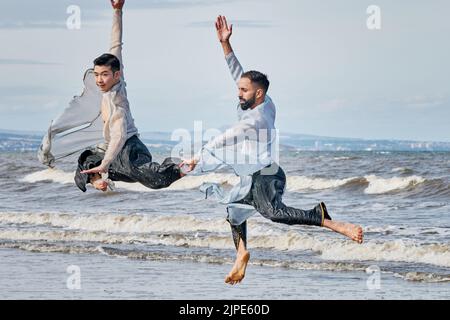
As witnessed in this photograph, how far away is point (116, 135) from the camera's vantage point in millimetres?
8281

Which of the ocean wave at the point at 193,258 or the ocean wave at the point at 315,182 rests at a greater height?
the ocean wave at the point at 315,182

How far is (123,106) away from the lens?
328 inches

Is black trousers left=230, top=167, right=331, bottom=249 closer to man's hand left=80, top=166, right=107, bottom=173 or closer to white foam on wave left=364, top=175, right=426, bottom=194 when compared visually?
man's hand left=80, top=166, right=107, bottom=173

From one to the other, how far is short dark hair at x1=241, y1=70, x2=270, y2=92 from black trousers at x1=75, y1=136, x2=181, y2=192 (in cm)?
73

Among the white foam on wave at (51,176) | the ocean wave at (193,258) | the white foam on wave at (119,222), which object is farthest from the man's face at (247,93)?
the white foam on wave at (51,176)

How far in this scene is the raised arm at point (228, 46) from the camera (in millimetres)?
8164

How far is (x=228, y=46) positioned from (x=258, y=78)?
40 cm

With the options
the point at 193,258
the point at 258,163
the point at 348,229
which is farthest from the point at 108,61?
the point at 193,258

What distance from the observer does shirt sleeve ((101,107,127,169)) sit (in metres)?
8.27

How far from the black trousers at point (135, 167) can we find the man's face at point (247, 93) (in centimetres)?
59

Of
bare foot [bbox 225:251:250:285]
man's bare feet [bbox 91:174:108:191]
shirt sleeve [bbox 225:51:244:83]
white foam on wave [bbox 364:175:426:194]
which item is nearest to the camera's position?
shirt sleeve [bbox 225:51:244:83]

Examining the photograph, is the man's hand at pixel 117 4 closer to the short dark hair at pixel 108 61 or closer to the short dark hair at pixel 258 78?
the short dark hair at pixel 108 61

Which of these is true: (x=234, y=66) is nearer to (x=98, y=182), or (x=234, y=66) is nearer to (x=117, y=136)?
(x=117, y=136)

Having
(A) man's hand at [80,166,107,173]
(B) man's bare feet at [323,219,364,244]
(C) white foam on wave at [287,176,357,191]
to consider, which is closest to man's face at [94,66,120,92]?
(A) man's hand at [80,166,107,173]
